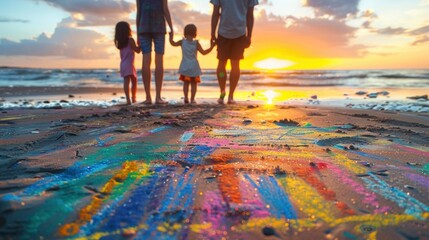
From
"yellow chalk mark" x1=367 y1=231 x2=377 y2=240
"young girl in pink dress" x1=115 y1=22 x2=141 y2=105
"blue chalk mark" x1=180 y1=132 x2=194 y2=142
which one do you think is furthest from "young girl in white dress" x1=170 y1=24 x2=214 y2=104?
"yellow chalk mark" x1=367 y1=231 x2=377 y2=240

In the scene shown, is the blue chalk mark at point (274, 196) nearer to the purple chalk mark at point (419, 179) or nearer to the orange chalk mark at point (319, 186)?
the orange chalk mark at point (319, 186)

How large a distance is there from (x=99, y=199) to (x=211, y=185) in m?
0.43

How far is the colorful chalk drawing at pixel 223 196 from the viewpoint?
1.01 meters

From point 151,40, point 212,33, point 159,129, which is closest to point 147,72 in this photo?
point 151,40

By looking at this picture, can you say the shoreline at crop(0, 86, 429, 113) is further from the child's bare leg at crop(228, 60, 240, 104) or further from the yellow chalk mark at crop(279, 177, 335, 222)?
the yellow chalk mark at crop(279, 177, 335, 222)

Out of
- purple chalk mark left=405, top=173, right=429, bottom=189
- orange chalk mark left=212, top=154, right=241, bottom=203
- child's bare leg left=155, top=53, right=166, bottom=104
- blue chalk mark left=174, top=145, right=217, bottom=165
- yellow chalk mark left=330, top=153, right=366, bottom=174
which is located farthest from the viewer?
child's bare leg left=155, top=53, right=166, bottom=104

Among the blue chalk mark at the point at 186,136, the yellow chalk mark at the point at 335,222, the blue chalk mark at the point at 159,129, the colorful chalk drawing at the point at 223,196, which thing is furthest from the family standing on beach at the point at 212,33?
the yellow chalk mark at the point at 335,222

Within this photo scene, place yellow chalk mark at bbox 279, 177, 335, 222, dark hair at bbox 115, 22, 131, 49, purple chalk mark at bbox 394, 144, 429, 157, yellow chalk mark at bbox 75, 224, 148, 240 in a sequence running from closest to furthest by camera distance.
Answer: yellow chalk mark at bbox 75, 224, 148, 240 → yellow chalk mark at bbox 279, 177, 335, 222 → purple chalk mark at bbox 394, 144, 429, 157 → dark hair at bbox 115, 22, 131, 49

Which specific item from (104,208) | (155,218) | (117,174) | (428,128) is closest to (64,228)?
(104,208)

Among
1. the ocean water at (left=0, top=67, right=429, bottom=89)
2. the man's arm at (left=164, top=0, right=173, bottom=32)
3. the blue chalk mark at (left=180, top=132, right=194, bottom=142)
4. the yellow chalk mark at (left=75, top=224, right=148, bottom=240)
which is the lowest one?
the yellow chalk mark at (left=75, top=224, right=148, bottom=240)

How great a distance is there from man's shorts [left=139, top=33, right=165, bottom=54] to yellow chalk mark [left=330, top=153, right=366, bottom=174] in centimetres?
387

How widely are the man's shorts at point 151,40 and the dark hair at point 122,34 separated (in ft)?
2.01

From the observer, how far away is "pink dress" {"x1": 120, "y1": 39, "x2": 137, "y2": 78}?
5699 millimetres

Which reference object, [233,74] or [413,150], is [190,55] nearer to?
[233,74]
